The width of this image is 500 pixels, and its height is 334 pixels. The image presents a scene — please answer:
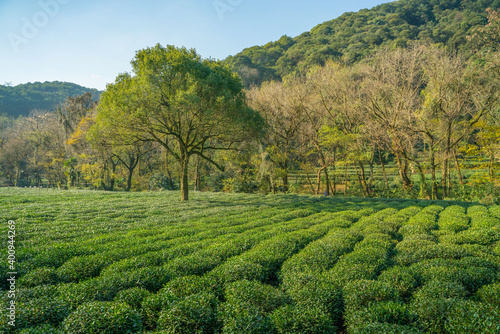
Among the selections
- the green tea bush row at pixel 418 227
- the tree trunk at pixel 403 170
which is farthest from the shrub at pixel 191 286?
the tree trunk at pixel 403 170

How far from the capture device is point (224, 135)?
2192 centimetres

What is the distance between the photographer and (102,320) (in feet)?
15.0

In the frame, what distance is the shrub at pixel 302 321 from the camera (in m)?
4.77

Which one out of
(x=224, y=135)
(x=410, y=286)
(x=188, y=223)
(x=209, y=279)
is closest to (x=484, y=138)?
(x=224, y=135)

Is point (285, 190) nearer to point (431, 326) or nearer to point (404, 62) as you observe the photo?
point (404, 62)

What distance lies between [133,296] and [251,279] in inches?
112

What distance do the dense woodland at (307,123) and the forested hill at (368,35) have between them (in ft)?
6.29

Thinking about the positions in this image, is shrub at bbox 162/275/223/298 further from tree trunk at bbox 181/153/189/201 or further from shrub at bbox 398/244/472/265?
tree trunk at bbox 181/153/189/201

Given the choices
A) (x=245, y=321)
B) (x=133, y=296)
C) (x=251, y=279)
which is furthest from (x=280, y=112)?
(x=245, y=321)

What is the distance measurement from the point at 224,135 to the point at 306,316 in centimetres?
1813

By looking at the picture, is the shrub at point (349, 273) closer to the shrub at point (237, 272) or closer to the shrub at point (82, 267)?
the shrub at point (237, 272)

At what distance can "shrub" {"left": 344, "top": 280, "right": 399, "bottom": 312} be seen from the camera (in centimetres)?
558

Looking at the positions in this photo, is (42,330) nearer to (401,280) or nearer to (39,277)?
(39,277)

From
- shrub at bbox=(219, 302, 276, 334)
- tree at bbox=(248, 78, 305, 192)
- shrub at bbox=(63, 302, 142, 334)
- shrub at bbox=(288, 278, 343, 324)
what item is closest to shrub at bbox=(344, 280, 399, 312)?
shrub at bbox=(288, 278, 343, 324)
